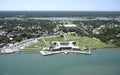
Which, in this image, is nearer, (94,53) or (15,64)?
(15,64)

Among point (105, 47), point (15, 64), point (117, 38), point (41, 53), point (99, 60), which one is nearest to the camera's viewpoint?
point (15, 64)

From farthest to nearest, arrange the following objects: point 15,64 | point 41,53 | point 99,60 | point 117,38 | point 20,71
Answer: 1. point 117,38
2. point 41,53
3. point 99,60
4. point 15,64
5. point 20,71

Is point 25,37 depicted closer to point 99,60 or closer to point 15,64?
point 15,64

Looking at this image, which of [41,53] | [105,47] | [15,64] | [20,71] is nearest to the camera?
[20,71]

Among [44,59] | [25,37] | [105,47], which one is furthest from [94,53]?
[25,37]

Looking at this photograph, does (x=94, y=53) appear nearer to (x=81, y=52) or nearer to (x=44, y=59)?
(x=81, y=52)

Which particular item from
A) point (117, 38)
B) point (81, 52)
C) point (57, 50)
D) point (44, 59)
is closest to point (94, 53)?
point (81, 52)
